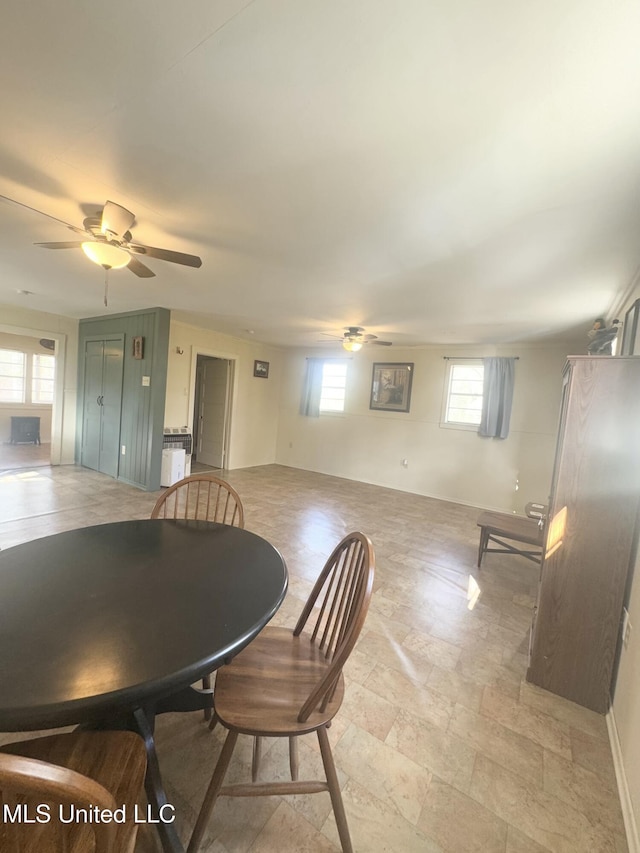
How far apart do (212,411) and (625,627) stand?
6049mm

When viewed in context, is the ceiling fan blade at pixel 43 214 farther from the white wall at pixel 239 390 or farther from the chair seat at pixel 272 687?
the white wall at pixel 239 390

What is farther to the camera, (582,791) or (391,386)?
(391,386)

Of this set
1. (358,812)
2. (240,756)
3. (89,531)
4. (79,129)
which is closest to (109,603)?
(89,531)

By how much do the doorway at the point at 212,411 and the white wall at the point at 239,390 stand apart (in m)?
0.15

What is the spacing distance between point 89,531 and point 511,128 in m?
2.32

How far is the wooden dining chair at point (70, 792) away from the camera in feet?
1.67

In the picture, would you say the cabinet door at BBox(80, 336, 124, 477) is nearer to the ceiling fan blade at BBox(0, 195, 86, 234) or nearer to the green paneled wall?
the green paneled wall

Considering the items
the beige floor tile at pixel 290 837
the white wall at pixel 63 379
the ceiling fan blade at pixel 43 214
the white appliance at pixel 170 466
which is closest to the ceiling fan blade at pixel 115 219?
the ceiling fan blade at pixel 43 214

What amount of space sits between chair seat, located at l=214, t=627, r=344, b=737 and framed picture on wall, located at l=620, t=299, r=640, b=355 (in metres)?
2.52

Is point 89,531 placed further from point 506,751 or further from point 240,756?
point 506,751

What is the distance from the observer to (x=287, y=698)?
3.51ft

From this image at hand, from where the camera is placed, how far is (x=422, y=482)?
18.4 ft

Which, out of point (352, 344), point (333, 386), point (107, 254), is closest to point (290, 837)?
point (107, 254)

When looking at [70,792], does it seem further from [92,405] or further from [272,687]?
[92,405]
